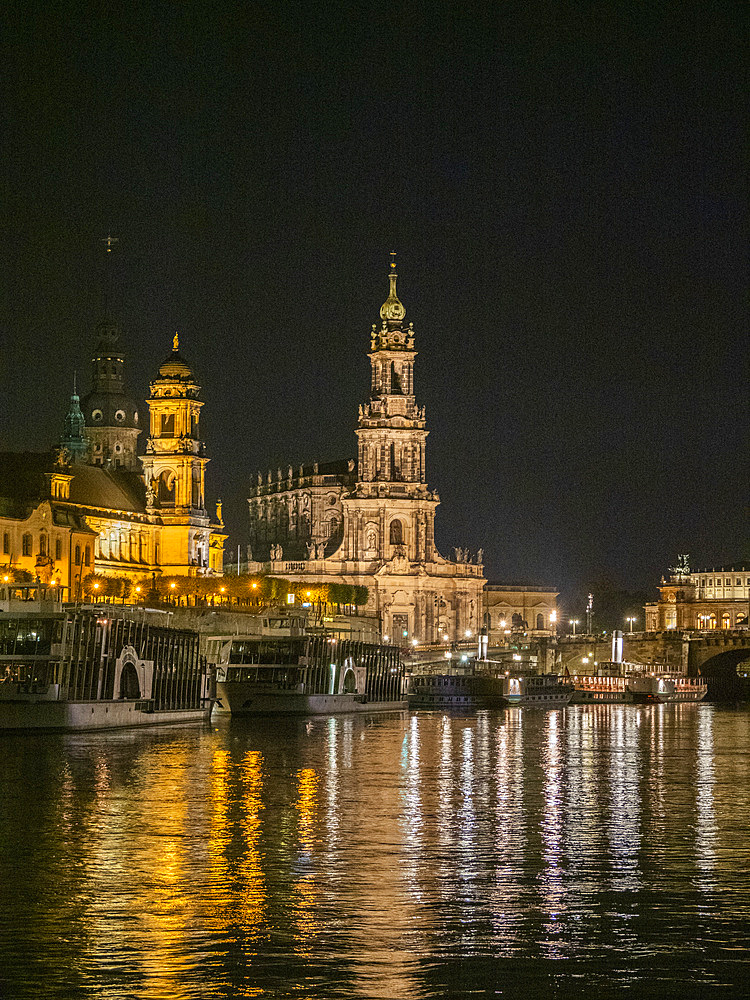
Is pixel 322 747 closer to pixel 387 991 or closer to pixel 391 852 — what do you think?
pixel 391 852

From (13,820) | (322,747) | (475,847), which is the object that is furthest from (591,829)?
(322,747)

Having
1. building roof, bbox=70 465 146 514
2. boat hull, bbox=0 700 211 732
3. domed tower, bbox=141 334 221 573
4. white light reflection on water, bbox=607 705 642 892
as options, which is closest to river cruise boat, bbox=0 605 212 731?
boat hull, bbox=0 700 211 732

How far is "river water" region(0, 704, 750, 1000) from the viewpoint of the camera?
88.7 feet

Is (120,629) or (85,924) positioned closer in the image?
(85,924)

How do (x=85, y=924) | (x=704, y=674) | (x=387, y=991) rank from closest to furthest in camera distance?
(x=387, y=991) < (x=85, y=924) < (x=704, y=674)

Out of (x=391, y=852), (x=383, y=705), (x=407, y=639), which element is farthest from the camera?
(x=407, y=639)

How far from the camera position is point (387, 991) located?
1013 inches

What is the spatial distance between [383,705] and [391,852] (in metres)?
81.0

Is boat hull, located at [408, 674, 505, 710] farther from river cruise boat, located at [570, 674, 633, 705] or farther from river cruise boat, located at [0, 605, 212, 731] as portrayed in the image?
river cruise boat, located at [0, 605, 212, 731]

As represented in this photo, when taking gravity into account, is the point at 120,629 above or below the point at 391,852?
above

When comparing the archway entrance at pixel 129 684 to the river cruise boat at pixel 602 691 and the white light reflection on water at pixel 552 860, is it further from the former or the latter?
the river cruise boat at pixel 602 691

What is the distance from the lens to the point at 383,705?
120250 mm

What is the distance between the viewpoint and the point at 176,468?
567 feet

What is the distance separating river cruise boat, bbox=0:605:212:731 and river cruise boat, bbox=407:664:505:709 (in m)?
43.3
